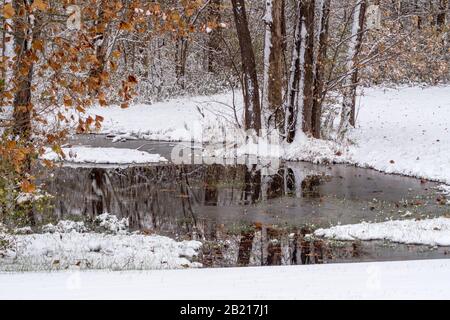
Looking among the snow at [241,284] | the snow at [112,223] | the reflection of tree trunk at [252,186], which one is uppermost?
the reflection of tree trunk at [252,186]

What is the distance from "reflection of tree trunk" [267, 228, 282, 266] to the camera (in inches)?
404

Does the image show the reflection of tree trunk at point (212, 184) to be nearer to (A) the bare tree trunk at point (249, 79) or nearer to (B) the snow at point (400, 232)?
(A) the bare tree trunk at point (249, 79)

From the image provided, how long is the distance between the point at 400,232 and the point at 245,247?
3001 millimetres

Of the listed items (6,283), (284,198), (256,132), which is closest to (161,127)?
(256,132)

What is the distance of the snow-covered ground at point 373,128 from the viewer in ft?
67.5

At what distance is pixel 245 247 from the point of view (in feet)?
36.8

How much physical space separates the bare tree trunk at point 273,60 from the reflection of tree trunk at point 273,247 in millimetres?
11421

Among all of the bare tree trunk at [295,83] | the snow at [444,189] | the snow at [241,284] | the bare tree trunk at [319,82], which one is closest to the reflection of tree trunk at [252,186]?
the bare tree trunk at [295,83]

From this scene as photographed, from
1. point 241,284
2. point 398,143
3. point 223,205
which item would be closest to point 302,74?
point 398,143

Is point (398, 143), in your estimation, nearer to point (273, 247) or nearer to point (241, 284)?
point (273, 247)

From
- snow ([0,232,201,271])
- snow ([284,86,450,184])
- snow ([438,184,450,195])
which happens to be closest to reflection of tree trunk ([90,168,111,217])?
snow ([0,232,201,271])

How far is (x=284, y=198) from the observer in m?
15.9

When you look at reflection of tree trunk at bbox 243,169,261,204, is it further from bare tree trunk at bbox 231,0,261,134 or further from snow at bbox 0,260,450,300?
snow at bbox 0,260,450,300

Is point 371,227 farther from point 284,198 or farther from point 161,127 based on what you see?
point 161,127
